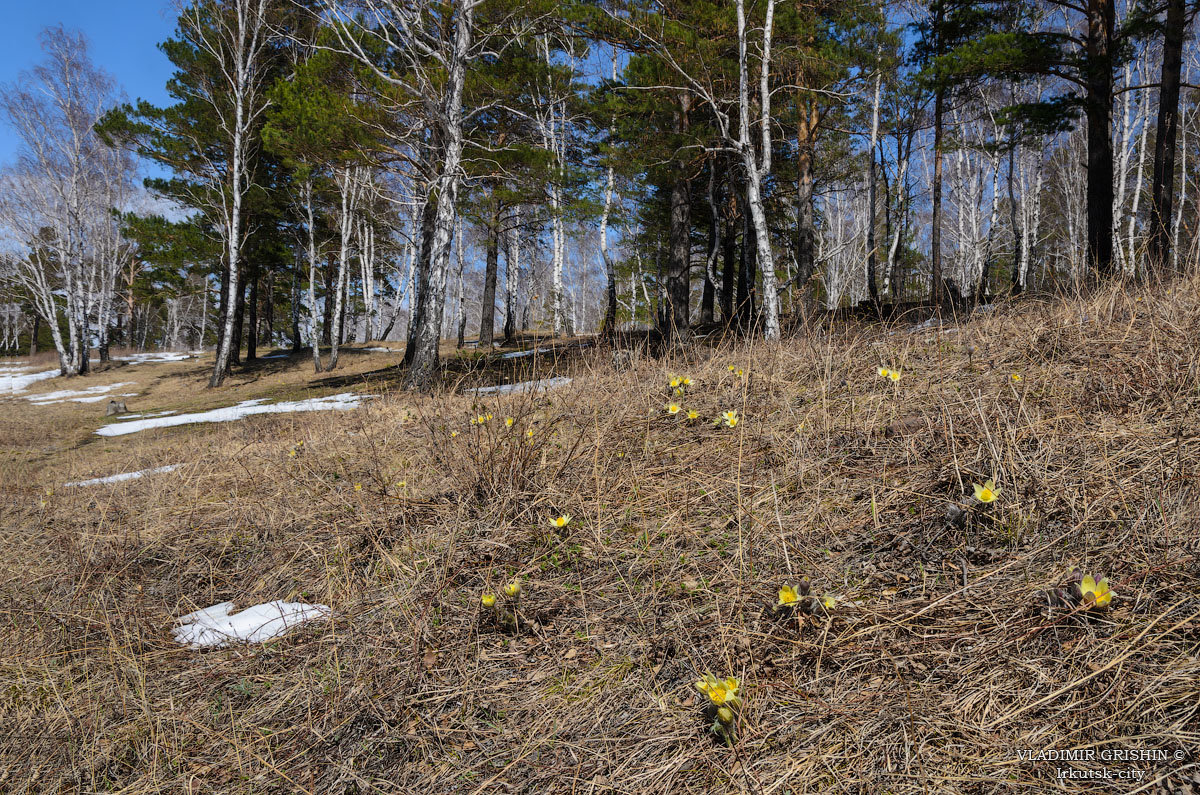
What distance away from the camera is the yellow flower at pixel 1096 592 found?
1167 millimetres

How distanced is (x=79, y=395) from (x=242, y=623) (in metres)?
19.1

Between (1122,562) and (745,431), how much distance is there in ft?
4.76

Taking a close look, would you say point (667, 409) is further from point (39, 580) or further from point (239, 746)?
point (39, 580)

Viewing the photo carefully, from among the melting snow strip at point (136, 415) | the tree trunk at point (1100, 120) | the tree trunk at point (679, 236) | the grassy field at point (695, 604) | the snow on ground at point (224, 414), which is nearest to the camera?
the grassy field at point (695, 604)

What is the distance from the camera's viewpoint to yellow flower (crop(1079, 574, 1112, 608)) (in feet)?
A: 3.83

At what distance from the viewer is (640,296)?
2239 centimetres

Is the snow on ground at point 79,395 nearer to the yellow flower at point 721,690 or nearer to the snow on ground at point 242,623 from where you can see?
the snow on ground at point 242,623

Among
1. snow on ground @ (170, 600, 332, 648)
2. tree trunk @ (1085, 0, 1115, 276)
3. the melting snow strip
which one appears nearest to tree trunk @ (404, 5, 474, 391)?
snow on ground @ (170, 600, 332, 648)

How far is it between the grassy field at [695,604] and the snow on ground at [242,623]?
57 mm

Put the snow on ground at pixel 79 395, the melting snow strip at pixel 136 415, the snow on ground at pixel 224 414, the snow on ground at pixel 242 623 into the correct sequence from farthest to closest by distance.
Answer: the snow on ground at pixel 79 395 < the melting snow strip at pixel 136 415 < the snow on ground at pixel 224 414 < the snow on ground at pixel 242 623

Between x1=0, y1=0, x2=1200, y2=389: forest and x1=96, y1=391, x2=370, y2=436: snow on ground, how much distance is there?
1611 millimetres

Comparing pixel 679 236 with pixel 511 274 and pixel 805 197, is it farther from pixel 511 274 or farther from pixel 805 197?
pixel 511 274

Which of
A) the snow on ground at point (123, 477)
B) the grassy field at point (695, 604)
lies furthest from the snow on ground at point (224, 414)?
the grassy field at point (695, 604)

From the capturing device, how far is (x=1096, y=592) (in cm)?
119
